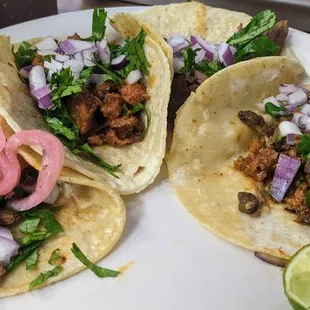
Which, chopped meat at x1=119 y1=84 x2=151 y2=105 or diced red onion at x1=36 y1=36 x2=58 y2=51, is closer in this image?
chopped meat at x1=119 y1=84 x2=151 y2=105

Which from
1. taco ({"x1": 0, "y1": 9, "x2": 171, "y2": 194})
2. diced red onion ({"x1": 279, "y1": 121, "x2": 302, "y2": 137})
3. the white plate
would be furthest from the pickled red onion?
diced red onion ({"x1": 279, "y1": 121, "x2": 302, "y2": 137})

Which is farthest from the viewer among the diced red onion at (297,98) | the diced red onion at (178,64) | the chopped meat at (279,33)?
the chopped meat at (279,33)

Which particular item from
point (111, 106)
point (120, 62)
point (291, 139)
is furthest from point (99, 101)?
point (291, 139)

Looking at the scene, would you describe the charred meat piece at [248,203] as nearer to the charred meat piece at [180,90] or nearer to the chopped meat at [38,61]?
the charred meat piece at [180,90]

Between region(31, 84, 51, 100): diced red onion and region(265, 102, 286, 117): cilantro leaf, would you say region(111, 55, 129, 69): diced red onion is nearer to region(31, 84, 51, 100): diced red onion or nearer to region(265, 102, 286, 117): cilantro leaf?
region(31, 84, 51, 100): diced red onion

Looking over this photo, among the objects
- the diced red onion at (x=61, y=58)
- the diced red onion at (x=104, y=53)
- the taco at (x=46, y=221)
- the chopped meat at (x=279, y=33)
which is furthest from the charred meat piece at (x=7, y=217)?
the chopped meat at (x=279, y=33)

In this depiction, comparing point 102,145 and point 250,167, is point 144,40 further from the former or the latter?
point 250,167

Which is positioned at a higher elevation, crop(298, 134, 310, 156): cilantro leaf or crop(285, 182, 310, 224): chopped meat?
crop(298, 134, 310, 156): cilantro leaf
